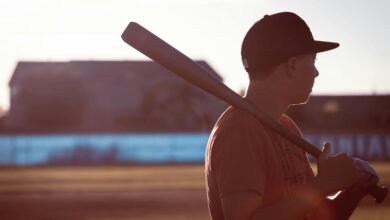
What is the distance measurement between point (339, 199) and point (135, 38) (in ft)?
4.21

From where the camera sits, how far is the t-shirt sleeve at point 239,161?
365cm

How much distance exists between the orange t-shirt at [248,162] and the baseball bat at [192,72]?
53 mm

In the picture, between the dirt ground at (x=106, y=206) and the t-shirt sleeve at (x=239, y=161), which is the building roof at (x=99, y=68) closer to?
the dirt ground at (x=106, y=206)

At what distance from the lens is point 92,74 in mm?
75562

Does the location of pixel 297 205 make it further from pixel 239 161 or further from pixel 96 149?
pixel 96 149

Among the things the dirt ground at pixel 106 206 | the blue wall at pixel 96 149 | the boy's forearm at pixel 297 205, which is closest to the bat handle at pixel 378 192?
the boy's forearm at pixel 297 205

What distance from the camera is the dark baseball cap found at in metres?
3.87

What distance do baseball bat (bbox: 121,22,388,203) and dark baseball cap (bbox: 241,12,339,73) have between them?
0.68 ft

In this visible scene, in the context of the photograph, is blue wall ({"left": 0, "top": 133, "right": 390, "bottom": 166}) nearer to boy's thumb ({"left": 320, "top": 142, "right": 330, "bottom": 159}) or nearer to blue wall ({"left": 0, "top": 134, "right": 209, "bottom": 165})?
blue wall ({"left": 0, "top": 134, "right": 209, "bottom": 165})

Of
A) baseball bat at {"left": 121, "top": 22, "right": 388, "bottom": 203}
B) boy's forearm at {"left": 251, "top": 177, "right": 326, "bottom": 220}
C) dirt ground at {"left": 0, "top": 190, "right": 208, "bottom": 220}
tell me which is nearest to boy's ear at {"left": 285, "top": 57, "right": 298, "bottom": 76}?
baseball bat at {"left": 121, "top": 22, "right": 388, "bottom": 203}

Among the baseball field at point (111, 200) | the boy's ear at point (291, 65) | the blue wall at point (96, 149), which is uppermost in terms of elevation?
the boy's ear at point (291, 65)

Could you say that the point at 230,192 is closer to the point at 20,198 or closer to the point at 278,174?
the point at 278,174

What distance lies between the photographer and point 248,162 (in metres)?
3.69

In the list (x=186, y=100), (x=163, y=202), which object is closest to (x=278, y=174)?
(x=163, y=202)
